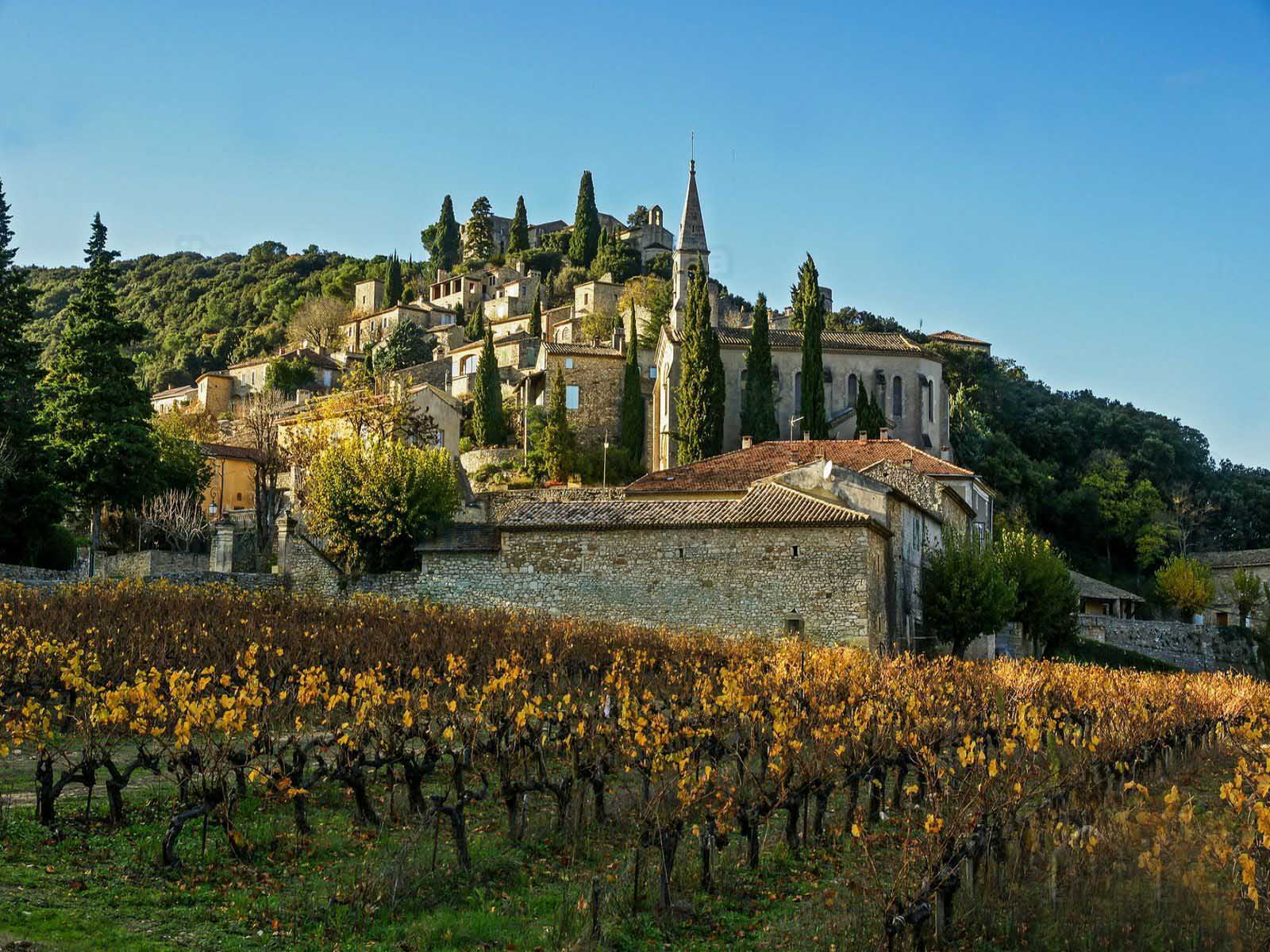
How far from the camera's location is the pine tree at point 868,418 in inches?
2205

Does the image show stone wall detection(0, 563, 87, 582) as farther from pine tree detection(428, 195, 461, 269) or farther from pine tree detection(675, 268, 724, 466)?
pine tree detection(428, 195, 461, 269)

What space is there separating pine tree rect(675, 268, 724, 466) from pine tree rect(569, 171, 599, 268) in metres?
51.6

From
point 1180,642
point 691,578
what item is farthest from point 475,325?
point 691,578

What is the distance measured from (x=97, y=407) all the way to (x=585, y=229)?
245 feet

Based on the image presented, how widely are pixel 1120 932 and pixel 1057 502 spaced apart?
188 feet

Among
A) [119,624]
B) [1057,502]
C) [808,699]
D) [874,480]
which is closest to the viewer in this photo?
[808,699]

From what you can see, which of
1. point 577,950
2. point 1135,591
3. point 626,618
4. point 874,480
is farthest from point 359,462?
point 1135,591

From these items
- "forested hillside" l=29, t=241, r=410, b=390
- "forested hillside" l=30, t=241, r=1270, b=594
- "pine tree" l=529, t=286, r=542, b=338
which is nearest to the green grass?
"forested hillside" l=30, t=241, r=1270, b=594

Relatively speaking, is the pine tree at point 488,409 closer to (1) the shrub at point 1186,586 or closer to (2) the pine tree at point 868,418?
(2) the pine tree at point 868,418

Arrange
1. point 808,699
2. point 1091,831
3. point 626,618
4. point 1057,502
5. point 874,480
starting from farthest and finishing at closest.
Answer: point 1057,502 → point 874,480 → point 626,618 → point 808,699 → point 1091,831

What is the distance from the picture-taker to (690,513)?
30.2 m

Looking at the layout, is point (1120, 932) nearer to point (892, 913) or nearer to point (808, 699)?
point (892, 913)

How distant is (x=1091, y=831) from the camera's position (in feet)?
33.1

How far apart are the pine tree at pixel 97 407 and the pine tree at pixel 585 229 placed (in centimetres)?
7042
